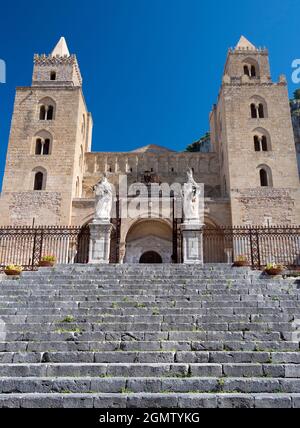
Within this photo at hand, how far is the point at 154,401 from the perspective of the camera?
15.7 feet

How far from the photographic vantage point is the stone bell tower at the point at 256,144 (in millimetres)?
24734

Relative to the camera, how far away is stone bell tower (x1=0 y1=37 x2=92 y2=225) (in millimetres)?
24641

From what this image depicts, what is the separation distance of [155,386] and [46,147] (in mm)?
23911

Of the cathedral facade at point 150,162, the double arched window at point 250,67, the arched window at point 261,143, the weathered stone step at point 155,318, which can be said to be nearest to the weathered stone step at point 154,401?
the weathered stone step at point 155,318

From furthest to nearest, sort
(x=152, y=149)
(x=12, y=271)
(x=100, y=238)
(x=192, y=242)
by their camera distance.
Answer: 1. (x=152, y=149)
2. (x=100, y=238)
3. (x=192, y=242)
4. (x=12, y=271)

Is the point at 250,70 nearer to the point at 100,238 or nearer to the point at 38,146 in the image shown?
the point at 38,146

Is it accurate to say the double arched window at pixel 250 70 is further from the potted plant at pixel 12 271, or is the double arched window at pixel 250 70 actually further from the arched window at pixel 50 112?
the potted plant at pixel 12 271

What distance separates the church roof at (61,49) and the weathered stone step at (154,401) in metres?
30.1

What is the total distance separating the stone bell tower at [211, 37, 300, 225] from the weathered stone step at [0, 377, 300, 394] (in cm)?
1941

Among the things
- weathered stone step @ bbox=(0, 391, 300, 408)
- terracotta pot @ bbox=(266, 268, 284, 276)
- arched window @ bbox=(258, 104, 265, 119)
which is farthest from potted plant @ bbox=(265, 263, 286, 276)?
arched window @ bbox=(258, 104, 265, 119)

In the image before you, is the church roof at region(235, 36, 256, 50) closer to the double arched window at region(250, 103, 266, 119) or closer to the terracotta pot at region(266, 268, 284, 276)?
the double arched window at region(250, 103, 266, 119)

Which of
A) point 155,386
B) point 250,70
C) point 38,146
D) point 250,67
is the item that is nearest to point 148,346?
point 155,386
